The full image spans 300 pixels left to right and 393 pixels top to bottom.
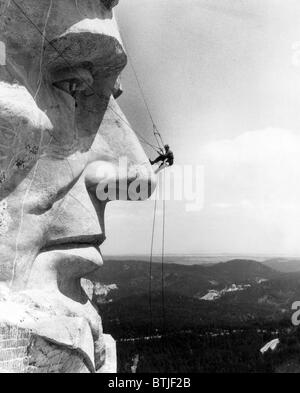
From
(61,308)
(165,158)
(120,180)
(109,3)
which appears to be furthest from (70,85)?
(61,308)

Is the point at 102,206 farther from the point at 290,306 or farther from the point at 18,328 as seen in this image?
the point at 290,306

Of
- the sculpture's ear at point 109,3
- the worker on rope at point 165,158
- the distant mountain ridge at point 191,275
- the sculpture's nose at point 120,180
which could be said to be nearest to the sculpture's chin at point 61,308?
the sculpture's nose at point 120,180

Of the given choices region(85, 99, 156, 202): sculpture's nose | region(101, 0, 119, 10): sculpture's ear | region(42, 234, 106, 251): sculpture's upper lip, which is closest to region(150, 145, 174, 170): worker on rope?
region(85, 99, 156, 202): sculpture's nose

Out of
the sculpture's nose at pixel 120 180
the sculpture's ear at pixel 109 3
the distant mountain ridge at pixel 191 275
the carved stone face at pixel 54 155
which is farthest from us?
the distant mountain ridge at pixel 191 275

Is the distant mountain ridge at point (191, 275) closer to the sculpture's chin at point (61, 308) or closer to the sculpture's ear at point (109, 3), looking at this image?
the sculpture's chin at point (61, 308)

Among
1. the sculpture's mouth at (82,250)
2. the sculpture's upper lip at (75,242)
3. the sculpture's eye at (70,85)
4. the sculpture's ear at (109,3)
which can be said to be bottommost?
the sculpture's mouth at (82,250)

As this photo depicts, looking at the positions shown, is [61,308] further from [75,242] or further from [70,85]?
[70,85]

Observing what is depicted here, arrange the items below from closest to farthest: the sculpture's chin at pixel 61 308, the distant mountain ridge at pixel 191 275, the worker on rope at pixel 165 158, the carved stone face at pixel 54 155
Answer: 1. the sculpture's chin at pixel 61 308
2. the carved stone face at pixel 54 155
3. the worker on rope at pixel 165 158
4. the distant mountain ridge at pixel 191 275

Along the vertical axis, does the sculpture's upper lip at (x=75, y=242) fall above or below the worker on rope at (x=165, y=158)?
below
